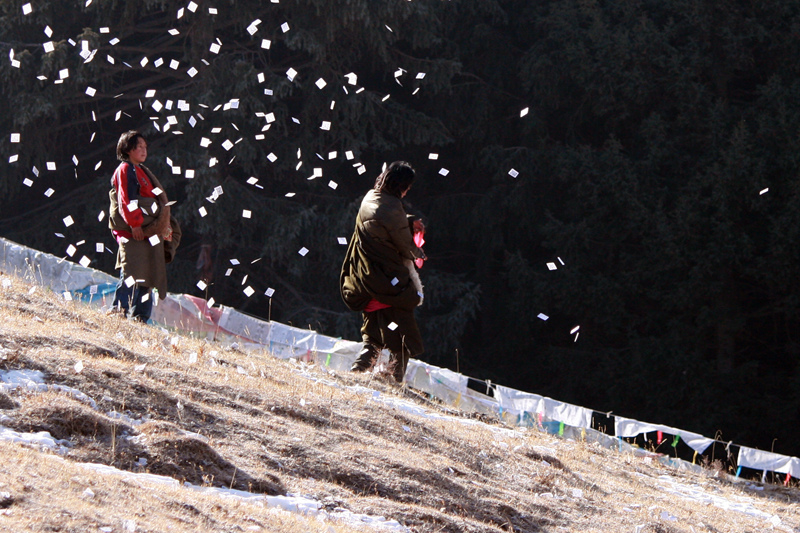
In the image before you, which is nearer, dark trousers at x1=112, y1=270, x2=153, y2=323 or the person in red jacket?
the person in red jacket

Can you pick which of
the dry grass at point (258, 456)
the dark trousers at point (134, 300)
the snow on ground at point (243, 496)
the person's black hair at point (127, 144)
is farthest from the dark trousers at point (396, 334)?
the snow on ground at point (243, 496)

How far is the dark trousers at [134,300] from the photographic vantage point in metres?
7.69

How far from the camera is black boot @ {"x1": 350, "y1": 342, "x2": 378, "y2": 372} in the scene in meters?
8.11

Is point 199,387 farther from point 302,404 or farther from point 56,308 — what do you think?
point 56,308

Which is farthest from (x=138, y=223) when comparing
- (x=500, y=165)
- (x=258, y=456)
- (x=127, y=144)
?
(x=500, y=165)

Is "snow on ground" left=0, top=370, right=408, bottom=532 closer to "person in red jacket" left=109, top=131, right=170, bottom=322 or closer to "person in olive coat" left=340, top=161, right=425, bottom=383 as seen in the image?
"person in red jacket" left=109, top=131, right=170, bottom=322

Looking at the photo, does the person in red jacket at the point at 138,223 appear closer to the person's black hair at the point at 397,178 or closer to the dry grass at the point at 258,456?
the dry grass at the point at 258,456

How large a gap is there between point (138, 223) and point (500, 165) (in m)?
13.4

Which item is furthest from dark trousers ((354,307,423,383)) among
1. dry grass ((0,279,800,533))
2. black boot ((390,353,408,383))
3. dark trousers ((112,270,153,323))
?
dark trousers ((112,270,153,323))

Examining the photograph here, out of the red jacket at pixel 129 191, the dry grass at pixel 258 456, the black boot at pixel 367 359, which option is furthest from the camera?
the black boot at pixel 367 359

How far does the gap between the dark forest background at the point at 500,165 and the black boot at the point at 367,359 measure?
29.4 feet

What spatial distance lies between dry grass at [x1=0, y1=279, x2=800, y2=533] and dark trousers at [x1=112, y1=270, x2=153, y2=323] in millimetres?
303

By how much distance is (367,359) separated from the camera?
8.12 meters

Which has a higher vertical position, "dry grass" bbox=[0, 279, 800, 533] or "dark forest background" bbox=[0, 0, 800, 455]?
"dark forest background" bbox=[0, 0, 800, 455]
